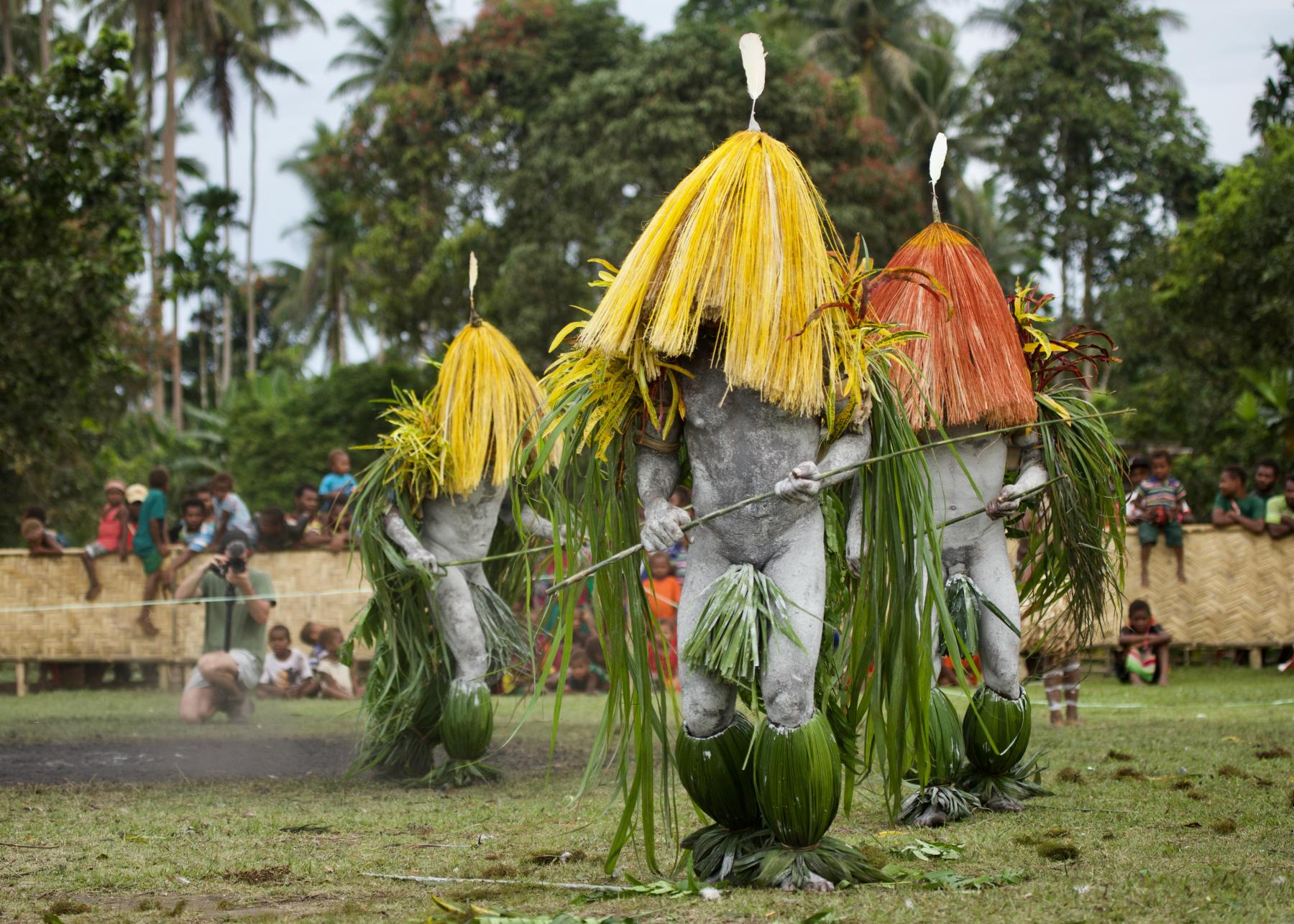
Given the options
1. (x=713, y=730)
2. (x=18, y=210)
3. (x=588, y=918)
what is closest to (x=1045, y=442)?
(x=713, y=730)

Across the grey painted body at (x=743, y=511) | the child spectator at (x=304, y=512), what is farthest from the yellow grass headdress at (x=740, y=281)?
the child spectator at (x=304, y=512)

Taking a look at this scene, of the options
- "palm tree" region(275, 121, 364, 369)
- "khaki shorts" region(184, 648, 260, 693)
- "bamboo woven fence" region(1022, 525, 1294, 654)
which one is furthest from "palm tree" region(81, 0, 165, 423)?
"bamboo woven fence" region(1022, 525, 1294, 654)

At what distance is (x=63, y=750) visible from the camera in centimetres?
771

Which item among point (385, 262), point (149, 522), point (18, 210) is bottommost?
point (149, 522)

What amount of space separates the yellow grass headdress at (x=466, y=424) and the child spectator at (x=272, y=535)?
17.5 feet

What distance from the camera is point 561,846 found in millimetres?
4836

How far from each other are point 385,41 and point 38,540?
25648mm

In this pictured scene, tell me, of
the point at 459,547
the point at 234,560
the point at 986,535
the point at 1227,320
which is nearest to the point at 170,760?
the point at 459,547

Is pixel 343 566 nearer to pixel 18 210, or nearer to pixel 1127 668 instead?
pixel 18 210

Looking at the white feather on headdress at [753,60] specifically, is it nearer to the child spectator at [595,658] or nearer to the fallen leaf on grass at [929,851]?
the fallen leaf on grass at [929,851]

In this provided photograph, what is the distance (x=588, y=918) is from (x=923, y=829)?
1.89m

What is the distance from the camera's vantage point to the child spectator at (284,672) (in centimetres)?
1091

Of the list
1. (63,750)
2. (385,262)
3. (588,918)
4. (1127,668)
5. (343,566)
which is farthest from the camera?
(385,262)

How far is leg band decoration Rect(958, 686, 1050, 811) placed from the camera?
5.39 m
